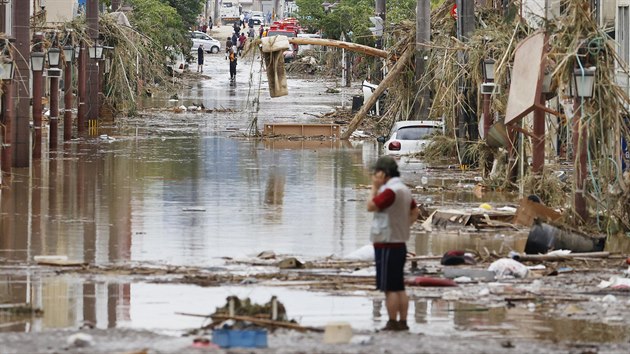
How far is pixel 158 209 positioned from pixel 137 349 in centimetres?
1268

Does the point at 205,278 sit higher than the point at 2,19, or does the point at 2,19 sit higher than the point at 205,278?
the point at 2,19

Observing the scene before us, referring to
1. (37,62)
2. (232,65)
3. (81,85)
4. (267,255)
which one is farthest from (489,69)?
(232,65)

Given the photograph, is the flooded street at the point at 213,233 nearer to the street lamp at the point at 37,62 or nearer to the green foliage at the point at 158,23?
the street lamp at the point at 37,62

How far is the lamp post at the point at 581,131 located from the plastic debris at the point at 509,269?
439cm

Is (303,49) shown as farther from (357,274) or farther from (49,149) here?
(357,274)

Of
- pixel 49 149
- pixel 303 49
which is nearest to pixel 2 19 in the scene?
pixel 49 149

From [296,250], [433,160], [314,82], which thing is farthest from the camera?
[314,82]

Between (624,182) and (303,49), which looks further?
(303,49)

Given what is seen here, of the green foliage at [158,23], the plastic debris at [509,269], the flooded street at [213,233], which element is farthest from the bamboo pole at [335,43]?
the plastic debris at [509,269]

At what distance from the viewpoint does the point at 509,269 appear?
17078mm

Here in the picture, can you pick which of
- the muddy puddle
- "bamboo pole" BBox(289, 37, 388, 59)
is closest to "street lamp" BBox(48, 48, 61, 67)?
"bamboo pole" BBox(289, 37, 388, 59)

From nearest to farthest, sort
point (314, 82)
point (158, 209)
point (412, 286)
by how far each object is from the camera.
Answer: point (412, 286) < point (158, 209) < point (314, 82)

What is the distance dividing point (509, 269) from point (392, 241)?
11.0 feet

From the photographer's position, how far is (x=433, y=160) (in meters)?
37.1
